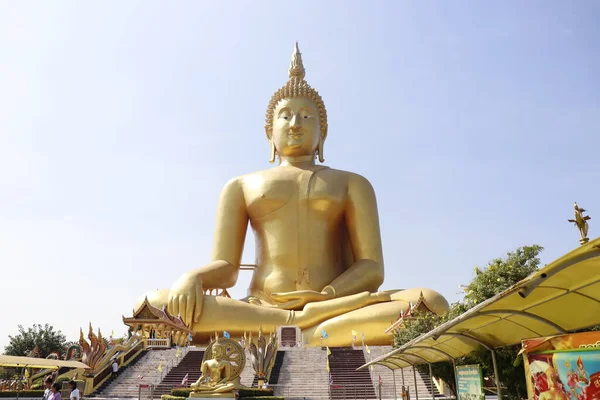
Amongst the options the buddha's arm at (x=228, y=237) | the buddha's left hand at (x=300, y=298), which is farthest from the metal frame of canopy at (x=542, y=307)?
the buddha's arm at (x=228, y=237)

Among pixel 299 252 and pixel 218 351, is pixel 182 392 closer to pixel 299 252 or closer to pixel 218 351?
pixel 218 351

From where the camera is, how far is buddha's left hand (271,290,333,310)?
57.4 feet

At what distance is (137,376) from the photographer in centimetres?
1359

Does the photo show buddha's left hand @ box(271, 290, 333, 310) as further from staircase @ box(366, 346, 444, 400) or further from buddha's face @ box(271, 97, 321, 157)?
buddha's face @ box(271, 97, 321, 157)

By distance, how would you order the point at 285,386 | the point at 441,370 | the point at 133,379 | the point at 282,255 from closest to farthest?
the point at 441,370, the point at 285,386, the point at 133,379, the point at 282,255

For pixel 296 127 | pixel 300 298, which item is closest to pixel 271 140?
pixel 296 127

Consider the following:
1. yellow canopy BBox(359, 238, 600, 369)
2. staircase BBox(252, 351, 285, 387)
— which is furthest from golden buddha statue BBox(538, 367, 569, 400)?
staircase BBox(252, 351, 285, 387)

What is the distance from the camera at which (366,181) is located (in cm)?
2019

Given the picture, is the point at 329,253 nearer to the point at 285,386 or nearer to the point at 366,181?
the point at 366,181

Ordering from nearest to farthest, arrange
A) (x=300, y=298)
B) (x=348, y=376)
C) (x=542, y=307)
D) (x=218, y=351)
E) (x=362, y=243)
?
(x=542, y=307) → (x=218, y=351) → (x=348, y=376) → (x=300, y=298) → (x=362, y=243)

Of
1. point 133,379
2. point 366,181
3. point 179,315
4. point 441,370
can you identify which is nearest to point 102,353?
point 133,379

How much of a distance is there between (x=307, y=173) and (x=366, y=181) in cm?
214

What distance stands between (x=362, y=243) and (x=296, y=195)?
9.17 feet

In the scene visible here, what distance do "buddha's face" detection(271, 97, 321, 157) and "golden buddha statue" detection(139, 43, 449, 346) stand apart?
0.04m
